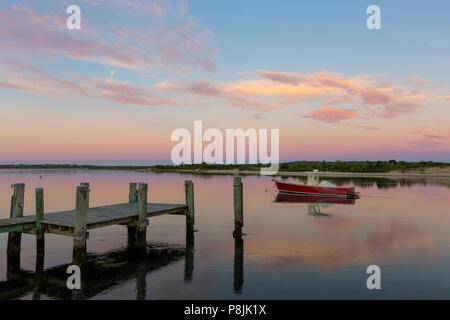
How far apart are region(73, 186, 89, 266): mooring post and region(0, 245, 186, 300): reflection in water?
1.68 feet

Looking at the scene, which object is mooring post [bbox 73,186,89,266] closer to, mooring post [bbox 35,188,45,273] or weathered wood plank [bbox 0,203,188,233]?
weathered wood plank [bbox 0,203,188,233]

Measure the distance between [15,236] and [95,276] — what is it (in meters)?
5.25

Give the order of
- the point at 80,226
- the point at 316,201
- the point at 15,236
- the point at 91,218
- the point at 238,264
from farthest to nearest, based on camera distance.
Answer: the point at 316,201 → the point at 15,236 → the point at 238,264 → the point at 91,218 → the point at 80,226

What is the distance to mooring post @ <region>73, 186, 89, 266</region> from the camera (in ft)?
41.3

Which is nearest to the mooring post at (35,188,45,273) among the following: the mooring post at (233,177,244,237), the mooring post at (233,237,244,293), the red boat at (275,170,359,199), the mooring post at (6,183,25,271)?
the mooring post at (6,183,25,271)

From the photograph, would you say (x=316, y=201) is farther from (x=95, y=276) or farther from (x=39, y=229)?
(x=39, y=229)

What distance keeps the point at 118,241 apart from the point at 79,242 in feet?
20.1

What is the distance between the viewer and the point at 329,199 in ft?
137

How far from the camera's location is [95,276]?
12727 millimetres

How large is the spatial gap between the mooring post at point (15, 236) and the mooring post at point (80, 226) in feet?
10.2

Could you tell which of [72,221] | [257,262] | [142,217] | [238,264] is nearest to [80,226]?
[72,221]

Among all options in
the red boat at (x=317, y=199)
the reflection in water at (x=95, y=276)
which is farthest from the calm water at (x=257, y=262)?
the red boat at (x=317, y=199)
